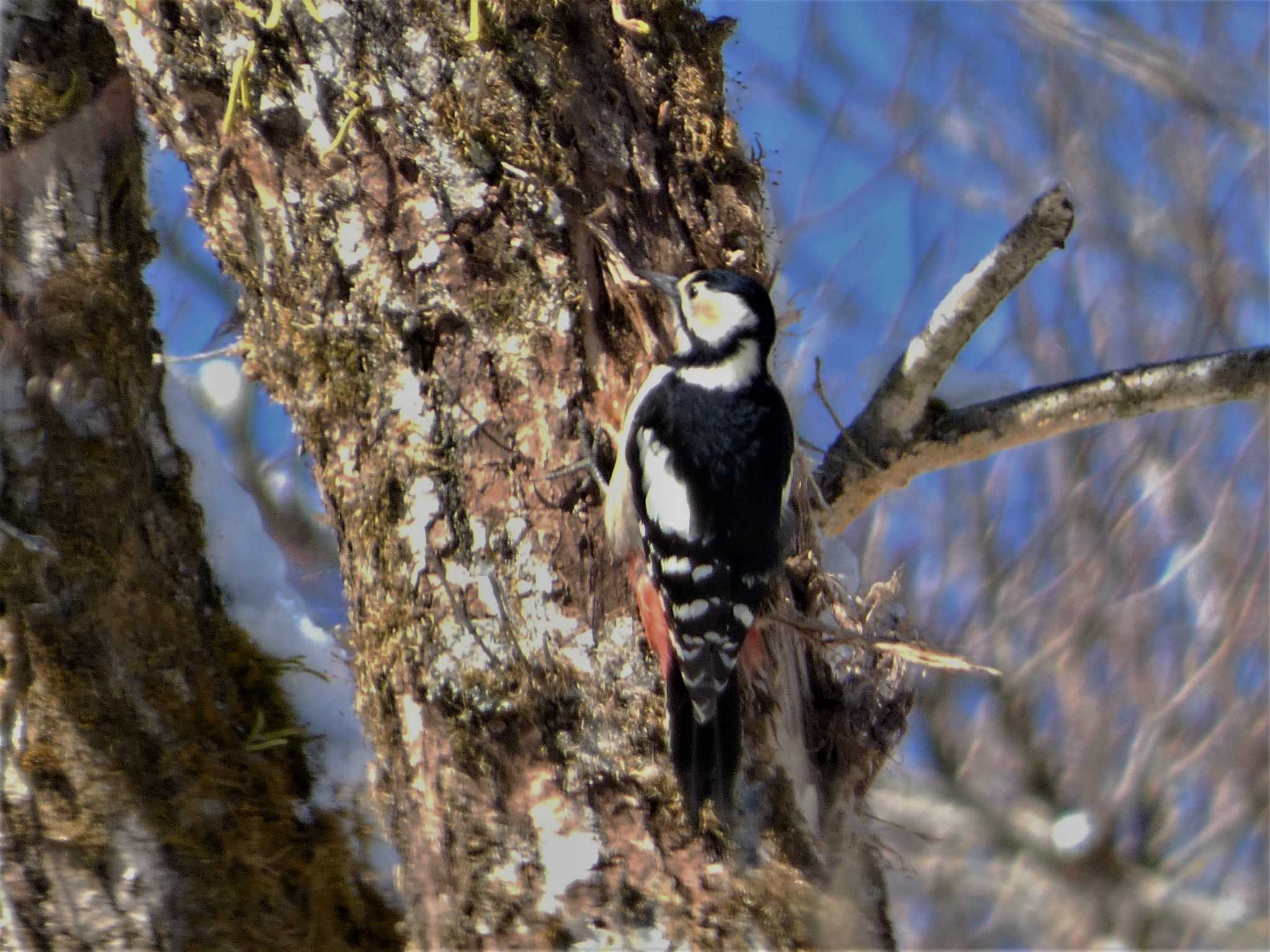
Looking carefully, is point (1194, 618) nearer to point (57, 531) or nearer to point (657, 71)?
point (657, 71)

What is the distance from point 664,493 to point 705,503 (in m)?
0.10

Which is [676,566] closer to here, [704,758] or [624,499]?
[624,499]

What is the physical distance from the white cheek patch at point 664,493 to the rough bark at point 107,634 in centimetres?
96

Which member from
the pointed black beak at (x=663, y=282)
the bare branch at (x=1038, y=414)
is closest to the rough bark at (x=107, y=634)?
the pointed black beak at (x=663, y=282)

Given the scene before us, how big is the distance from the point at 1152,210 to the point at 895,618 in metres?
5.21

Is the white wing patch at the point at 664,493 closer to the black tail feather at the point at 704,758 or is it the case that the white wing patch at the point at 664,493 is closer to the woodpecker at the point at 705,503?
the woodpecker at the point at 705,503

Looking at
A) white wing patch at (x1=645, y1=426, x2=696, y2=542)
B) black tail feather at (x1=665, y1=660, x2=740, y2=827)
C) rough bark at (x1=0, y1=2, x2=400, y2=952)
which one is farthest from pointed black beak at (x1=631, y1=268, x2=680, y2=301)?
rough bark at (x1=0, y1=2, x2=400, y2=952)

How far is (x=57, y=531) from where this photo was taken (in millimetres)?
2279

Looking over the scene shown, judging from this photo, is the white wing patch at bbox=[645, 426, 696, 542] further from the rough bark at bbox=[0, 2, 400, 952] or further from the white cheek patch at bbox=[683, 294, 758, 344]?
the rough bark at bbox=[0, 2, 400, 952]

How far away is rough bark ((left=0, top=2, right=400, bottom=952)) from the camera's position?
7.25 ft

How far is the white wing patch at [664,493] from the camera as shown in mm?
2242

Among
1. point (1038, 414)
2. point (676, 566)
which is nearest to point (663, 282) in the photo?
point (676, 566)

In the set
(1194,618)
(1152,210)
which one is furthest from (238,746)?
(1152,210)

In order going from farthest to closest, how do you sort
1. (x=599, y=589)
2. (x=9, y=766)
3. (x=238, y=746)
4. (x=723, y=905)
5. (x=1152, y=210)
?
(x=1152, y=210), (x=238, y=746), (x=9, y=766), (x=599, y=589), (x=723, y=905)
